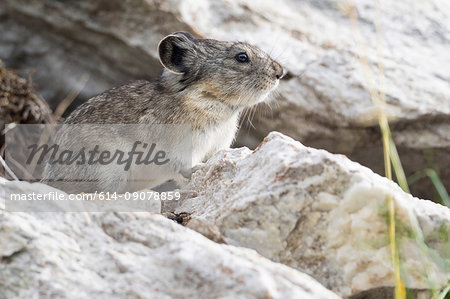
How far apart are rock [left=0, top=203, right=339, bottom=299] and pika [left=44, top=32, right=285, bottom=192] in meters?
3.00

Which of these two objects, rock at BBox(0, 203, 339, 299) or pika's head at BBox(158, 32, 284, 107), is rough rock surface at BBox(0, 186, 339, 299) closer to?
rock at BBox(0, 203, 339, 299)

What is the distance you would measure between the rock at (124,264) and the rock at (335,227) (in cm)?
33

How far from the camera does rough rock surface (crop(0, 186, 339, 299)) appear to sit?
3023 mm

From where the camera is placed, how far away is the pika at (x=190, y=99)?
21.4 ft

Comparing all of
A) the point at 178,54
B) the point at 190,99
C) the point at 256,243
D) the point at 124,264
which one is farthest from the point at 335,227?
the point at 178,54

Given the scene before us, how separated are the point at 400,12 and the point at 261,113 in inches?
102

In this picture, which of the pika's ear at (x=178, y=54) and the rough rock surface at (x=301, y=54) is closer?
the pika's ear at (x=178, y=54)

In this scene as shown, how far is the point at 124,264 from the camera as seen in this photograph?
3.17 m

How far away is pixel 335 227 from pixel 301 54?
17.1 ft

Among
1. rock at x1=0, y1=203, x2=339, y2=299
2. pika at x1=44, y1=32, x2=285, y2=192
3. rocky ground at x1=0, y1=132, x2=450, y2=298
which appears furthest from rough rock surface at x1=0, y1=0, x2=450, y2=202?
rock at x1=0, y1=203, x2=339, y2=299

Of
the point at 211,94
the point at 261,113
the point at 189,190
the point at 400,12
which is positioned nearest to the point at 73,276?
the point at 189,190

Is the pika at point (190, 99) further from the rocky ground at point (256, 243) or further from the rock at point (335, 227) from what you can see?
the rock at point (335, 227)

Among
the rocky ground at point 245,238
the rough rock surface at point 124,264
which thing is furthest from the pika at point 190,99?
the rough rock surface at point 124,264

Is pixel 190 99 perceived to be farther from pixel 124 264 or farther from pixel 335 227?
pixel 124 264
